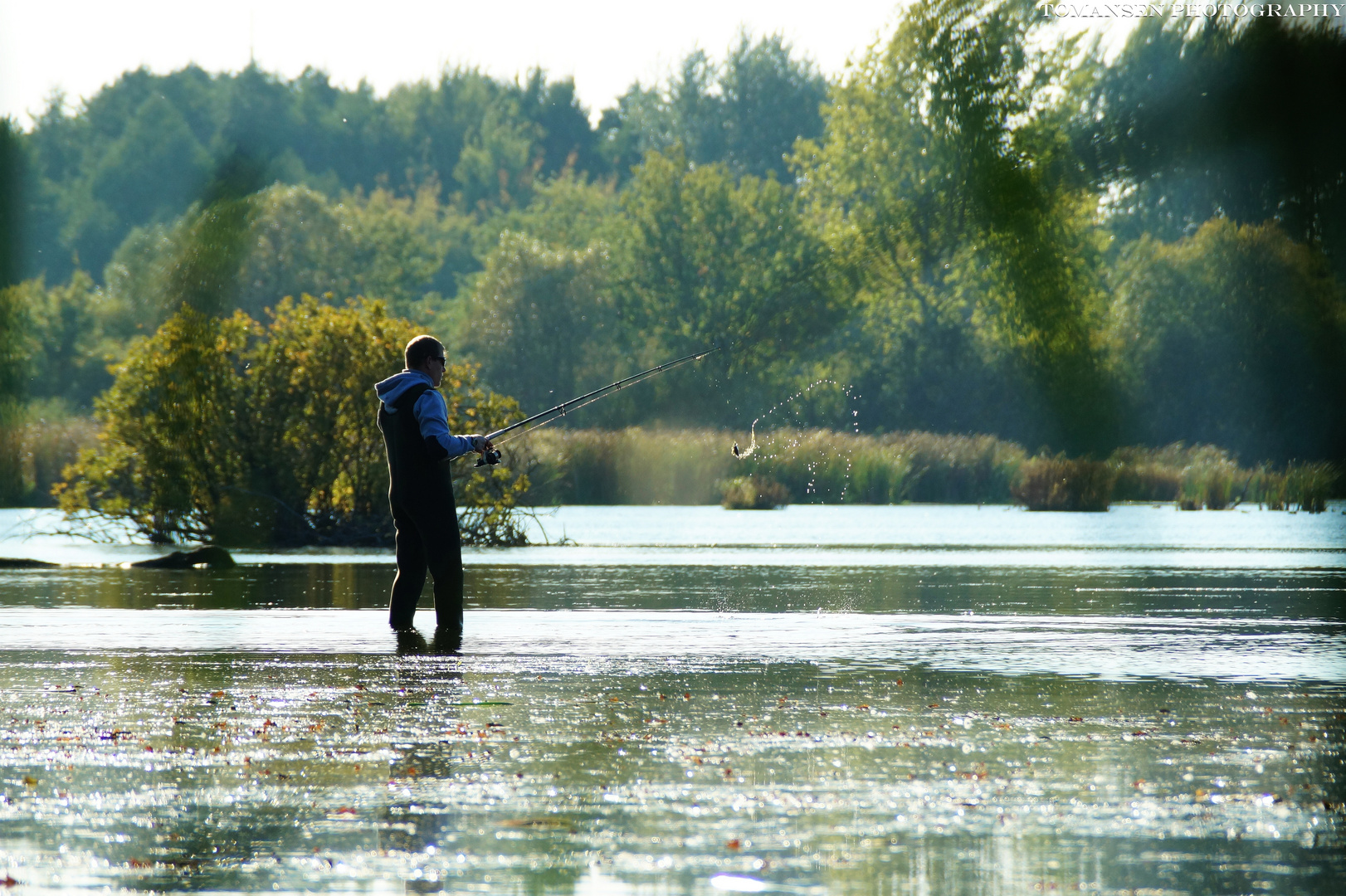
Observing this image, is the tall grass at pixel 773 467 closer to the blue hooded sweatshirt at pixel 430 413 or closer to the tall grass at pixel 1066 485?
the tall grass at pixel 1066 485

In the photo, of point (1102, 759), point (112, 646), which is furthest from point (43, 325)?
point (1102, 759)

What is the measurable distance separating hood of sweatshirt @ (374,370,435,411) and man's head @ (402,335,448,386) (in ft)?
0.12

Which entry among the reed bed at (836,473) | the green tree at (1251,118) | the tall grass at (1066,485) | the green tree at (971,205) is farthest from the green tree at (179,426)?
the tall grass at (1066,485)

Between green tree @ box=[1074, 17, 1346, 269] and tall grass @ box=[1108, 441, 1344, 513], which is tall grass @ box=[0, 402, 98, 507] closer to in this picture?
tall grass @ box=[1108, 441, 1344, 513]

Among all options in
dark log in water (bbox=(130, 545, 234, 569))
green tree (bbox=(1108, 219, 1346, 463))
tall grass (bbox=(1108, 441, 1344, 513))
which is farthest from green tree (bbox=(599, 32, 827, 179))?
dark log in water (bbox=(130, 545, 234, 569))

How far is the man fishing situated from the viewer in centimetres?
1034

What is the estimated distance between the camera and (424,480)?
410 inches

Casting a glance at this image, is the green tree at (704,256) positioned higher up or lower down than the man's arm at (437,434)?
higher up

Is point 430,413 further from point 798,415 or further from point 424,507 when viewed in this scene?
point 798,415

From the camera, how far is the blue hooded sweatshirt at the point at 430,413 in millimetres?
10234

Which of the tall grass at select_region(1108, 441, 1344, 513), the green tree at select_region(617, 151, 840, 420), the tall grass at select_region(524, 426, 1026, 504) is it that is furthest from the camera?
the green tree at select_region(617, 151, 840, 420)

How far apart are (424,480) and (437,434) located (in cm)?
33

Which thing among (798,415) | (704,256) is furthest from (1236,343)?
(704,256)

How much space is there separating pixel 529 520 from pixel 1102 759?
2437 cm
